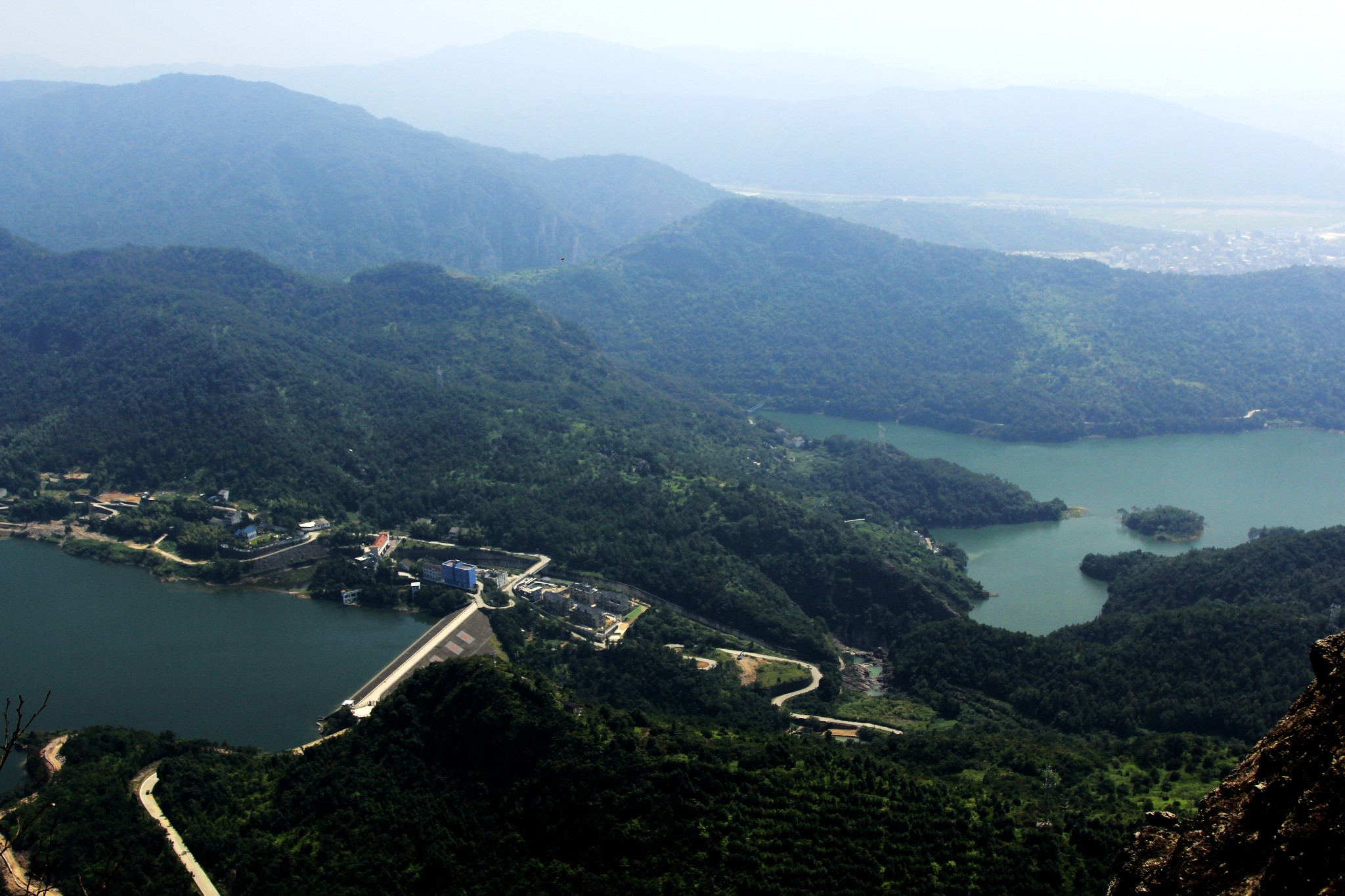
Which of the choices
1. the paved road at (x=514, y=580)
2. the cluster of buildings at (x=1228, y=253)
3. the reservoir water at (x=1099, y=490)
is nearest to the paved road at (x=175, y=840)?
the paved road at (x=514, y=580)

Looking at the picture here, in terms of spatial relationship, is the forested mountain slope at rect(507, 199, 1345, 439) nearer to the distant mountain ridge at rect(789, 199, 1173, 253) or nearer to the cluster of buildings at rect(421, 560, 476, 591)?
the distant mountain ridge at rect(789, 199, 1173, 253)

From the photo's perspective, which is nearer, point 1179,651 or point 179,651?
point 1179,651

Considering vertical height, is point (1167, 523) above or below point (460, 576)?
above

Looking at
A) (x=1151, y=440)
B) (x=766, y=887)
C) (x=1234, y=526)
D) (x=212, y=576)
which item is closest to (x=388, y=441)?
(x=212, y=576)

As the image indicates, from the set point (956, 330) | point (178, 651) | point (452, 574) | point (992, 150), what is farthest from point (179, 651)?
point (992, 150)

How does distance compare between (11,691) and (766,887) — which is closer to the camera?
(766,887)

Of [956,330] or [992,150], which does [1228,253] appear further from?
[992,150]

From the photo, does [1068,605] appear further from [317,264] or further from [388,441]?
[317,264]
